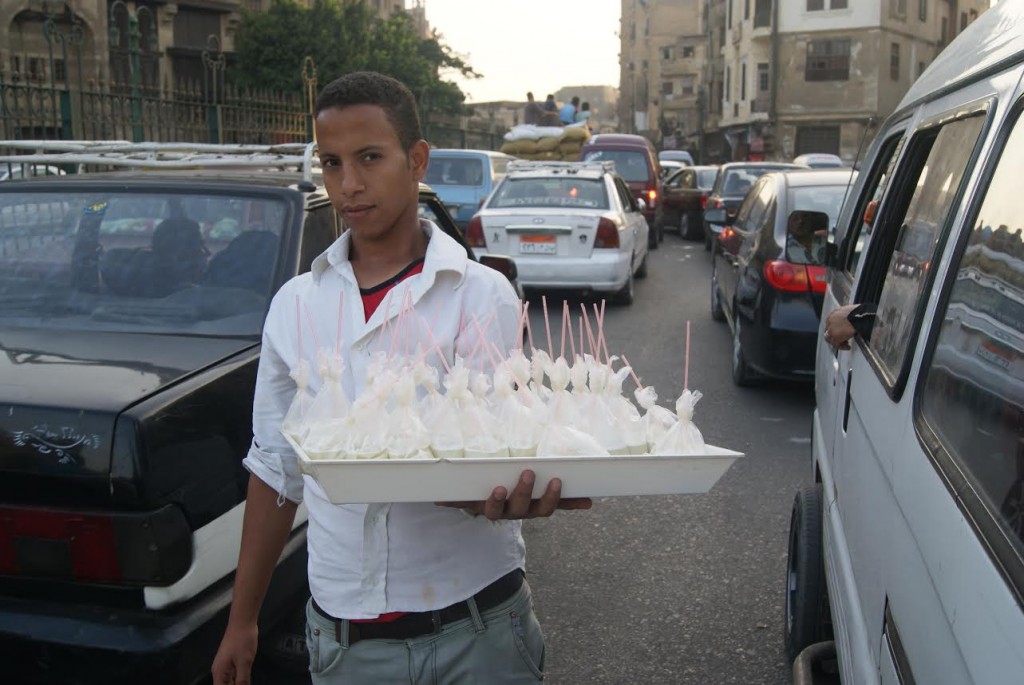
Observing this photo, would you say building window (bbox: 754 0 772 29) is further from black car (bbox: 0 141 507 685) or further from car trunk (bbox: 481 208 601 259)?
black car (bbox: 0 141 507 685)

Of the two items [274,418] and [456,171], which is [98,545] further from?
[456,171]

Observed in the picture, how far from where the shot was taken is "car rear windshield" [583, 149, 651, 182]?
20672 millimetres

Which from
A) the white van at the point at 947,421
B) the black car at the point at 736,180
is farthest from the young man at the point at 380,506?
the black car at the point at 736,180

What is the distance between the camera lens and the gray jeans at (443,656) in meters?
1.96

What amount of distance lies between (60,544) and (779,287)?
18.1 feet

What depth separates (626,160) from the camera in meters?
20.9

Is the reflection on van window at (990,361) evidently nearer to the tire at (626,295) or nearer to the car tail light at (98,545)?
the car tail light at (98,545)

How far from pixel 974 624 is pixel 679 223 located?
2225 centimetres

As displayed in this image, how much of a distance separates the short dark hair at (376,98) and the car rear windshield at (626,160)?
61.8ft

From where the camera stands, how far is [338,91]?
207 centimetres

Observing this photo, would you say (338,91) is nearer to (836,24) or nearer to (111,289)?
(111,289)

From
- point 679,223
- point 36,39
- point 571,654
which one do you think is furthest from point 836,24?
point 571,654

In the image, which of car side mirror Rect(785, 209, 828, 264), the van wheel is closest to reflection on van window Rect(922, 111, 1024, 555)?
the van wheel

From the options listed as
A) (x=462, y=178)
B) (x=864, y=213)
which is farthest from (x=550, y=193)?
(x=864, y=213)
